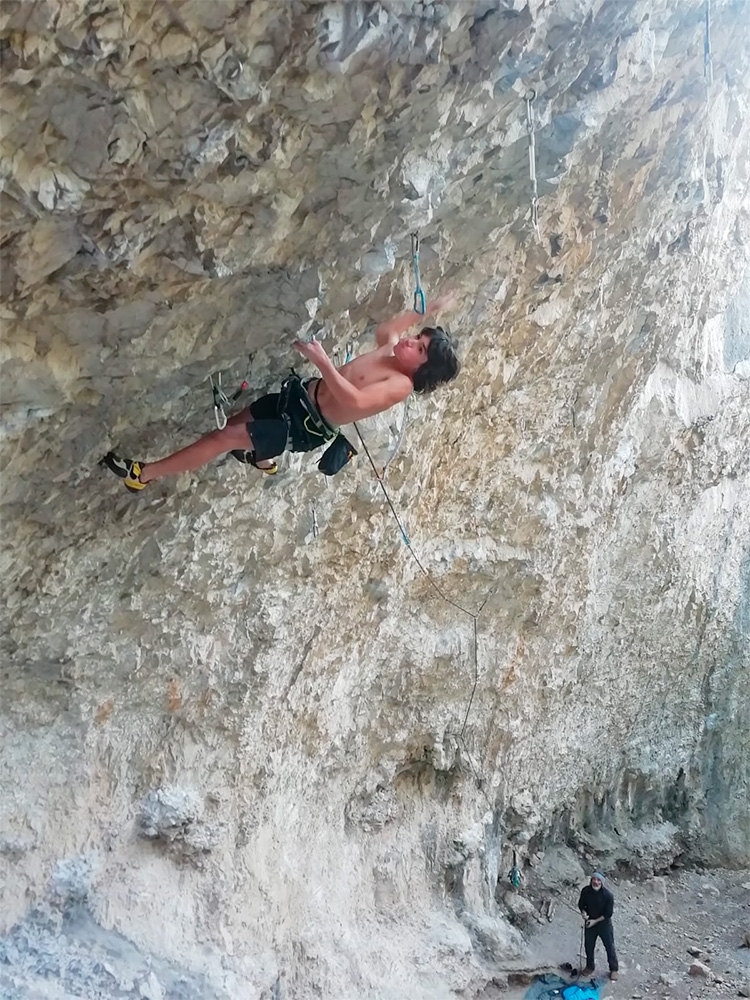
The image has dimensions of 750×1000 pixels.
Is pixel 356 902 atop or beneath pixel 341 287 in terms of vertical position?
beneath

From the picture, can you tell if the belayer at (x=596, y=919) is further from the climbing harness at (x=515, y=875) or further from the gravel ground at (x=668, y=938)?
the climbing harness at (x=515, y=875)

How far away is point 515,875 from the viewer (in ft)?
23.6

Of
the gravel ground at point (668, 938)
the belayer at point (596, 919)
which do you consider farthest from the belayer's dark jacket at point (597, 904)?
the gravel ground at point (668, 938)

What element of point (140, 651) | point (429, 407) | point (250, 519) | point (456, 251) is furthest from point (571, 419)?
point (140, 651)

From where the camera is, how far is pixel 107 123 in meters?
2.12

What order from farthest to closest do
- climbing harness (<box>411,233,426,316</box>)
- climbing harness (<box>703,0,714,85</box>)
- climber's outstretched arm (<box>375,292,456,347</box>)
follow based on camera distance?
climbing harness (<box>703,0,714,85</box>) < climber's outstretched arm (<box>375,292,456,347</box>) < climbing harness (<box>411,233,426,316</box>)

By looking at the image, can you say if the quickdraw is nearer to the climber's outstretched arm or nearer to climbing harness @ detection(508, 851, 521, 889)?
the climber's outstretched arm

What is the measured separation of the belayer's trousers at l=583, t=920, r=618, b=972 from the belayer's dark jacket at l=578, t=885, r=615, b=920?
0.25 ft

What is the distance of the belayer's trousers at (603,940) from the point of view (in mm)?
6457

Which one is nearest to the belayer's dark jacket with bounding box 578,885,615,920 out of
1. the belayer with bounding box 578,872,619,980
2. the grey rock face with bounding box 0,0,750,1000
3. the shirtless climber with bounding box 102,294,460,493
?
the belayer with bounding box 578,872,619,980

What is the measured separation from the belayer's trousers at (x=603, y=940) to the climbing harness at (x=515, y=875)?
0.79 m

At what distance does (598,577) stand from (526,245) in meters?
3.98

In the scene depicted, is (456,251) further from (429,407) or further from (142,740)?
(142,740)

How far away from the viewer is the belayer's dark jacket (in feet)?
21.1
